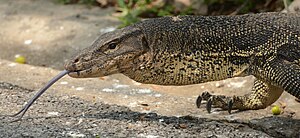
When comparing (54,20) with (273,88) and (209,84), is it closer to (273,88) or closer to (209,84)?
(209,84)

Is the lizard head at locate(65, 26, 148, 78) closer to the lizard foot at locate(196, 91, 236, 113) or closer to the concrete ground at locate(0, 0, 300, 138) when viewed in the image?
the concrete ground at locate(0, 0, 300, 138)

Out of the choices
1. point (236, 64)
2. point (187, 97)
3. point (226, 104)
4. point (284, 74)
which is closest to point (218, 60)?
point (236, 64)

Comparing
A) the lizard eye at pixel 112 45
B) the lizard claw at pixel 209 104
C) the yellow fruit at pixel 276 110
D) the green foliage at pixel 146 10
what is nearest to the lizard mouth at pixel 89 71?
the lizard eye at pixel 112 45

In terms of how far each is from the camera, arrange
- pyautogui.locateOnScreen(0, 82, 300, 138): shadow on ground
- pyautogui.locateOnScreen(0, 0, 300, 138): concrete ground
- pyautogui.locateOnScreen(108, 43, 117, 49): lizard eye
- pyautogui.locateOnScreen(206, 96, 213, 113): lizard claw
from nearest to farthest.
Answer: pyautogui.locateOnScreen(0, 82, 300, 138): shadow on ground
pyautogui.locateOnScreen(0, 0, 300, 138): concrete ground
pyautogui.locateOnScreen(108, 43, 117, 49): lizard eye
pyautogui.locateOnScreen(206, 96, 213, 113): lizard claw

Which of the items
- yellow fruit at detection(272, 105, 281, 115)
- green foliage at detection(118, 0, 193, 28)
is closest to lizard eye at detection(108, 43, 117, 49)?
yellow fruit at detection(272, 105, 281, 115)

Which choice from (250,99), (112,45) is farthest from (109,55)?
(250,99)

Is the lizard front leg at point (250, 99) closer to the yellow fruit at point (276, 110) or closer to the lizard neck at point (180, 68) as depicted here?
the yellow fruit at point (276, 110)

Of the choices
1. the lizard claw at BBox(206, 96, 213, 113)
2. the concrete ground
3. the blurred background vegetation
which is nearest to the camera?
the concrete ground
